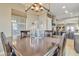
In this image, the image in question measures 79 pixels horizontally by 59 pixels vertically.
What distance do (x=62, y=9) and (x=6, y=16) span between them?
775 millimetres

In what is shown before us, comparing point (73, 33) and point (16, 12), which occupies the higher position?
point (16, 12)

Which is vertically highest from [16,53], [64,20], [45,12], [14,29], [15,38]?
[45,12]

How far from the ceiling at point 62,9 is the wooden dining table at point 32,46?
349 mm

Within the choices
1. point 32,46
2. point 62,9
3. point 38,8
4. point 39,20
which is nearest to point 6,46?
point 32,46

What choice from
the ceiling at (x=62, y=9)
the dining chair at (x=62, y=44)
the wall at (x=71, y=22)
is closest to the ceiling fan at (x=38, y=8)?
the ceiling at (x=62, y=9)

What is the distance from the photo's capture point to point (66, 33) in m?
1.83

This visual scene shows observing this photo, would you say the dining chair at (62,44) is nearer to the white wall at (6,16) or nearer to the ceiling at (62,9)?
the ceiling at (62,9)

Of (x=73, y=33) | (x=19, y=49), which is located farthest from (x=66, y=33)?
(x=19, y=49)

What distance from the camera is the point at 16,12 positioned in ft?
6.09

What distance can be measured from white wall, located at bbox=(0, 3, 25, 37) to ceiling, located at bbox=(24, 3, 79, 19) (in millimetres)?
124

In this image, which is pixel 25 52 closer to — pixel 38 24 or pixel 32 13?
pixel 38 24

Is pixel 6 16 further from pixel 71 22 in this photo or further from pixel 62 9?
pixel 71 22

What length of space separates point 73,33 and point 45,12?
476 mm

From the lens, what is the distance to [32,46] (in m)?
1.83
